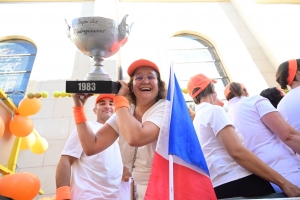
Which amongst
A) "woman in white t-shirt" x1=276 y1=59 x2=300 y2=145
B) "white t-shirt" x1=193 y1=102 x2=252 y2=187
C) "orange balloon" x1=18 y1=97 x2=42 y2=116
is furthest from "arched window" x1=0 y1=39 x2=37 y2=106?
"woman in white t-shirt" x1=276 y1=59 x2=300 y2=145

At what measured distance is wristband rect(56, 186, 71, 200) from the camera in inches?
53.9

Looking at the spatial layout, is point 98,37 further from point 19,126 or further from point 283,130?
point 19,126

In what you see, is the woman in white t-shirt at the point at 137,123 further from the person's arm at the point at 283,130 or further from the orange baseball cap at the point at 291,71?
the orange baseball cap at the point at 291,71

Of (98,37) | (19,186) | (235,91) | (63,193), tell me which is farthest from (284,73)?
(19,186)

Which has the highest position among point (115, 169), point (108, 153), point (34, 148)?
point (34, 148)

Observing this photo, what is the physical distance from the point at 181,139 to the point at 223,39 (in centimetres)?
441

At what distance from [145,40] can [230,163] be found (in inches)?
155

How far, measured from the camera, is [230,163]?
44.1 inches

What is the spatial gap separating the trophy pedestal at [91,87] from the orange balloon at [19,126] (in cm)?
149

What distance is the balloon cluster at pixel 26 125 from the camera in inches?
91.6

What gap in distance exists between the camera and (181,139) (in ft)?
3.22

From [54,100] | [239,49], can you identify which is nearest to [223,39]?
[239,49]

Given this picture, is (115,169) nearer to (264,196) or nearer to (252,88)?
(264,196)

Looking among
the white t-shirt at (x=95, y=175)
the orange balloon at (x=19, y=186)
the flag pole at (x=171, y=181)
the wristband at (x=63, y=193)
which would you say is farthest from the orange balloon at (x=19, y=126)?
the flag pole at (x=171, y=181)
